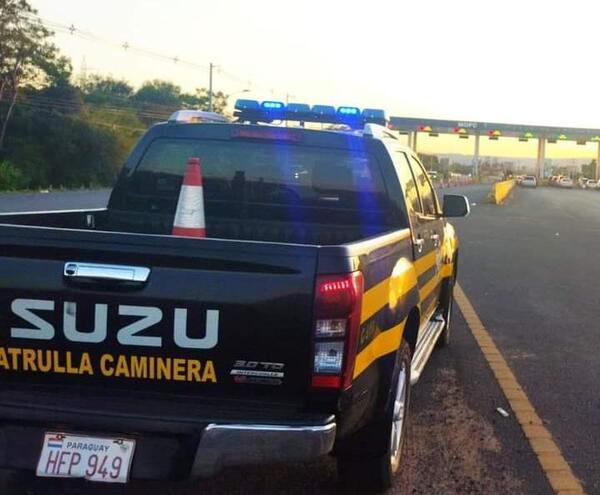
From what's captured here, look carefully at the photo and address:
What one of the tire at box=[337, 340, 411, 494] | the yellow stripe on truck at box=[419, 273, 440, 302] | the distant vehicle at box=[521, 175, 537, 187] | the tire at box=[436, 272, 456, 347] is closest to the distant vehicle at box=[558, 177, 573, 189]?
the distant vehicle at box=[521, 175, 537, 187]

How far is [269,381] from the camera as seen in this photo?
3.02 metres

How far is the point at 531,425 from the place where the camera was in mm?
4902

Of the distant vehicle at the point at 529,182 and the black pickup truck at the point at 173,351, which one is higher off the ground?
the black pickup truck at the point at 173,351

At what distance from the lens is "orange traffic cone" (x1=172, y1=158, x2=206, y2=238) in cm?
458

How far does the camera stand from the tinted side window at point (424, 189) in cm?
559

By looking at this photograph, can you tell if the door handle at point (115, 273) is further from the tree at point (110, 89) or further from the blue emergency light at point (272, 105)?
the tree at point (110, 89)

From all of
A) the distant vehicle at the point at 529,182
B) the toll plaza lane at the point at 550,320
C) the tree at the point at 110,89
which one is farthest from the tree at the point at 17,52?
the distant vehicle at the point at 529,182

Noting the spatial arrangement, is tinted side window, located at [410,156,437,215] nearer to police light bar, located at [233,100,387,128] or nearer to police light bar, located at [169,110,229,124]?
police light bar, located at [233,100,387,128]

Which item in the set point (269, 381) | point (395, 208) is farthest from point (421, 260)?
point (269, 381)

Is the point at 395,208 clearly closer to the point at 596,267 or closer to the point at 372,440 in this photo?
the point at 372,440

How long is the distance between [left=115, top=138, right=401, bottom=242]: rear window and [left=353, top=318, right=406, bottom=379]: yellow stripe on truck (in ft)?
4.15

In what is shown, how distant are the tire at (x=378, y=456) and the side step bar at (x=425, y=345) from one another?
0.41 m

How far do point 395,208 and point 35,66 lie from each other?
5527cm

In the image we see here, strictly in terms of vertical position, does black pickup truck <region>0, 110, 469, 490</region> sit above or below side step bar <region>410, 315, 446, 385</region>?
above
